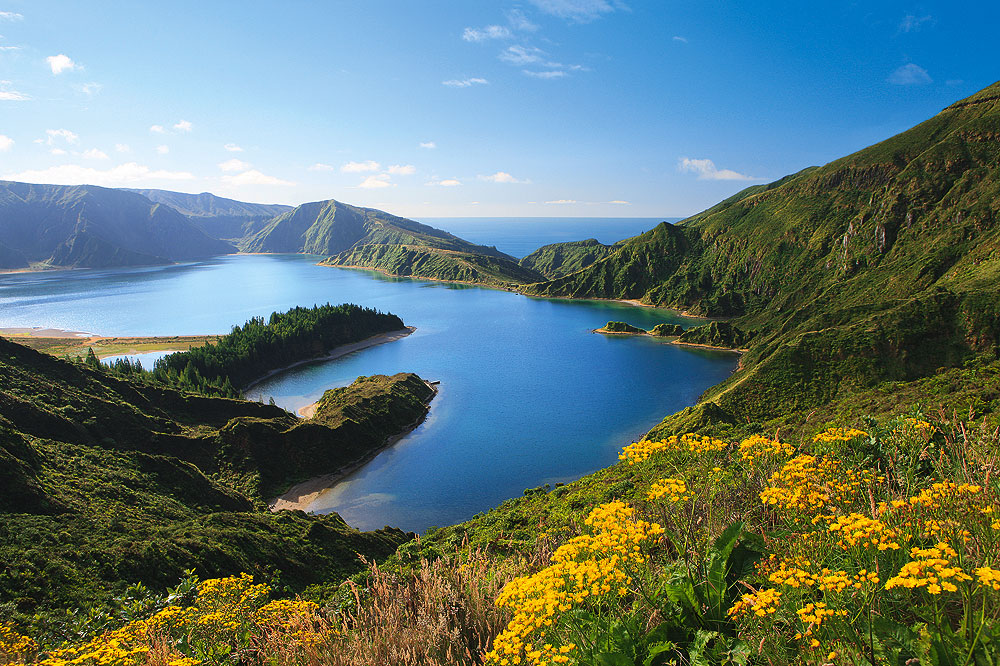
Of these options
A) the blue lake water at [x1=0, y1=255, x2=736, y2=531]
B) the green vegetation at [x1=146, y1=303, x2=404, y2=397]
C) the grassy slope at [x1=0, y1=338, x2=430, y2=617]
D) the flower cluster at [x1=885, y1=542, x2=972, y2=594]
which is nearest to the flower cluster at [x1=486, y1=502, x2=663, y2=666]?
the flower cluster at [x1=885, y1=542, x2=972, y2=594]

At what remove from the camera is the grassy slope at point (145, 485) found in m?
17.6

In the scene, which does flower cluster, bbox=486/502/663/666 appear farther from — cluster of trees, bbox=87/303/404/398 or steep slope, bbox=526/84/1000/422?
cluster of trees, bbox=87/303/404/398

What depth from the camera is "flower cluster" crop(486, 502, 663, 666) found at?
150 inches

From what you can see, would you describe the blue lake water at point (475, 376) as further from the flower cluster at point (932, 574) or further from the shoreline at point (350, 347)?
the flower cluster at point (932, 574)

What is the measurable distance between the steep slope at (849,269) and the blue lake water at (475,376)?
9.10m

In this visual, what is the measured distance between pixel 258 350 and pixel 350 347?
18163 millimetres

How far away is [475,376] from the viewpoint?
6862 cm

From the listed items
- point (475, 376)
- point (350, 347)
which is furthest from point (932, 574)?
point (350, 347)

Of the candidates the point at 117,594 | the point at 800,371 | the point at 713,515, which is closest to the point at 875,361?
the point at 800,371

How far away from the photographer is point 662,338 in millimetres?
90938

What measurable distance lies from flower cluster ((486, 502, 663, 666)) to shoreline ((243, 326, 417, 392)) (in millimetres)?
69752

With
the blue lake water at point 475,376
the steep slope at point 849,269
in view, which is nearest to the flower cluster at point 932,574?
the blue lake water at point 475,376

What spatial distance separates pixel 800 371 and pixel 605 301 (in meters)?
99.3

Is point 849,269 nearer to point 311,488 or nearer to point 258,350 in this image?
point 311,488
